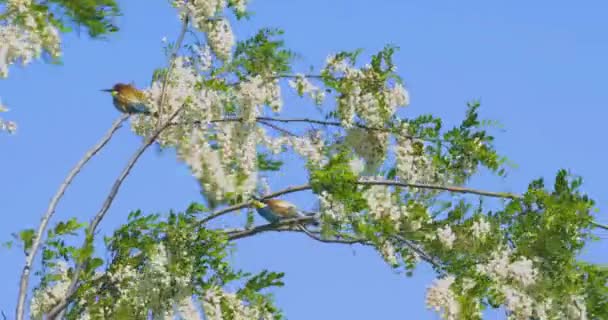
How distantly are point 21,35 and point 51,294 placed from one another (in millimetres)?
2098

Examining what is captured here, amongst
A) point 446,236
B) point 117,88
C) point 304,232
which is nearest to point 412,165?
point 446,236

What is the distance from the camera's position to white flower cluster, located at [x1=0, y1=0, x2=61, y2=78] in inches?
293

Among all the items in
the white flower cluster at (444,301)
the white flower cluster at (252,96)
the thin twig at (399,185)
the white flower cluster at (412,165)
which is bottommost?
the white flower cluster at (444,301)

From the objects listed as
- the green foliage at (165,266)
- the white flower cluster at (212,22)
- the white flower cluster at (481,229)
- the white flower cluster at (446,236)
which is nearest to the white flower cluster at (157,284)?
the green foliage at (165,266)

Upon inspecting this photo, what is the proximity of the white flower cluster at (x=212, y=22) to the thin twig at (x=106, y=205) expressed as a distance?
64cm

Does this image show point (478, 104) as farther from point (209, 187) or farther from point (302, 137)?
point (209, 187)

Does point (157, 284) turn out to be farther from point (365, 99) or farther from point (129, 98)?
point (365, 99)

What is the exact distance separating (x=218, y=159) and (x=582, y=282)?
273 centimetres

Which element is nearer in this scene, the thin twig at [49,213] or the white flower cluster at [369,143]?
the thin twig at [49,213]

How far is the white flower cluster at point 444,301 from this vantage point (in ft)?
25.4

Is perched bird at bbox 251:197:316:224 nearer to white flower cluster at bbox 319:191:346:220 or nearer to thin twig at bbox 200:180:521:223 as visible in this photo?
thin twig at bbox 200:180:521:223

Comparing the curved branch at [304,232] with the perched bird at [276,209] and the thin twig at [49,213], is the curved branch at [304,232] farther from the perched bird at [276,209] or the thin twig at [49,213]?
the thin twig at [49,213]

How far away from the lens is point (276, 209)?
8.63 meters

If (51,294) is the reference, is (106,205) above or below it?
above
